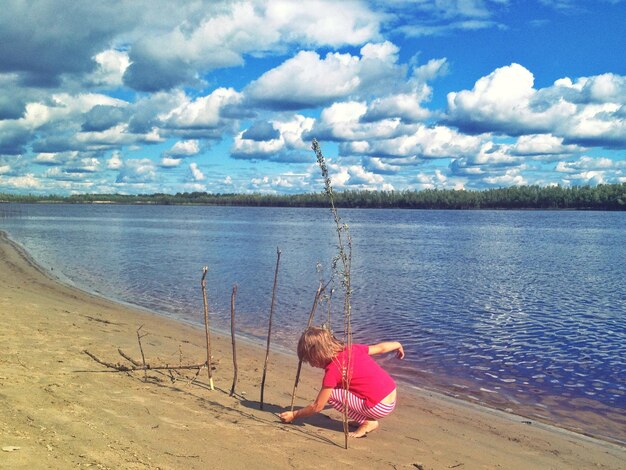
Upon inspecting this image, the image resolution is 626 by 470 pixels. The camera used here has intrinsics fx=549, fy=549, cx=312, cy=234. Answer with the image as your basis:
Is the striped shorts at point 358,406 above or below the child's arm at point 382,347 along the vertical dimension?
below

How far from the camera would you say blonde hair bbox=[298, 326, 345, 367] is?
6039mm

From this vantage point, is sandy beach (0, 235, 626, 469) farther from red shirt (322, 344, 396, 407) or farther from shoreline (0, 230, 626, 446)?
red shirt (322, 344, 396, 407)

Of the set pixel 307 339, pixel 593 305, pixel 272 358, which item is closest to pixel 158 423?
pixel 307 339

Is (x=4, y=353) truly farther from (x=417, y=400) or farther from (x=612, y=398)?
(x=612, y=398)

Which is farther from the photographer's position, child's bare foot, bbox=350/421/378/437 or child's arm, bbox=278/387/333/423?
child's bare foot, bbox=350/421/378/437

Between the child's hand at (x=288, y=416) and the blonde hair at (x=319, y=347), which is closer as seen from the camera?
the blonde hair at (x=319, y=347)

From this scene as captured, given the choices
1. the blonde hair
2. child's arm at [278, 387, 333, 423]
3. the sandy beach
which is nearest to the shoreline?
the sandy beach

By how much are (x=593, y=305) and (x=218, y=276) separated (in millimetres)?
16502

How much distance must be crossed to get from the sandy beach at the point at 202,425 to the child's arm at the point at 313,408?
0.40 feet

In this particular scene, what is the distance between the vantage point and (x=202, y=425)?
5.93 m

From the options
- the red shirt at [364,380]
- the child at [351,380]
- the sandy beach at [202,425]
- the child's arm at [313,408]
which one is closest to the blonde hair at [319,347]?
the child at [351,380]

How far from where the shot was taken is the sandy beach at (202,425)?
4938 millimetres

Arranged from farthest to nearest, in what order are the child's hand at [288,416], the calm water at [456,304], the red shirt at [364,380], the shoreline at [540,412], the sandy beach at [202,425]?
1. the calm water at [456,304]
2. the shoreline at [540,412]
3. the child's hand at [288,416]
4. the red shirt at [364,380]
5. the sandy beach at [202,425]

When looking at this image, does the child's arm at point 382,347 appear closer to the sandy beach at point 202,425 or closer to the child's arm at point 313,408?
the child's arm at point 313,408
